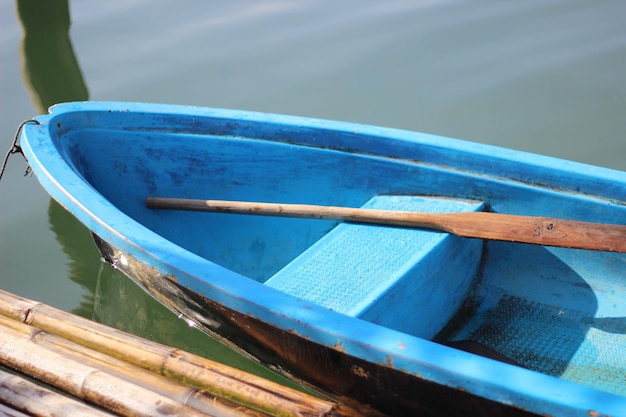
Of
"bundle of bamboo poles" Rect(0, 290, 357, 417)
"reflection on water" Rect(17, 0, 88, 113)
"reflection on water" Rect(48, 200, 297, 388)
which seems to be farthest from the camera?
"reflection on water" Rect(17, 0, 88, 113)

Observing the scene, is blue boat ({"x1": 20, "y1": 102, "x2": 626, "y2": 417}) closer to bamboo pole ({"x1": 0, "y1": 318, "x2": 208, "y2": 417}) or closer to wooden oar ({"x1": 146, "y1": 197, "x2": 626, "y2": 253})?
wooden oar ({"x1": 146, "y1": 197, "x2": 626, "y2": 253})


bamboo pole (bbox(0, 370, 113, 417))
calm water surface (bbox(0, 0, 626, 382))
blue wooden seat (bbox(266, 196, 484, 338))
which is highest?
calm water surface (bbox(0, 0, 626, 382))

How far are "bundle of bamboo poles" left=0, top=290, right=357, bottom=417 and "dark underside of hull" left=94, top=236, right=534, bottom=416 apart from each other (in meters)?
0.09

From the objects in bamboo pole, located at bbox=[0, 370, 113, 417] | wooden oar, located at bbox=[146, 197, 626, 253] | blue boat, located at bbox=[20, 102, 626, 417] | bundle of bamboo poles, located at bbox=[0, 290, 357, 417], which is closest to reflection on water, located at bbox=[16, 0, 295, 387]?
blue boat, located at bbox=[20, 102, 626, 417]

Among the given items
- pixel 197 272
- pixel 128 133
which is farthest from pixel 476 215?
pixel 128 133

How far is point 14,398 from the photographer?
249 cm

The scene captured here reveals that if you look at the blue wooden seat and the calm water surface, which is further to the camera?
the calm water surface

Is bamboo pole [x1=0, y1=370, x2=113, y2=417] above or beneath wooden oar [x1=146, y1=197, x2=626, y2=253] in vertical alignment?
beneath

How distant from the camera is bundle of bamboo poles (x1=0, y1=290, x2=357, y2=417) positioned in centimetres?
238

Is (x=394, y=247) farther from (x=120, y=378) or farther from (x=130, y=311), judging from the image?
(x=130, y=311)

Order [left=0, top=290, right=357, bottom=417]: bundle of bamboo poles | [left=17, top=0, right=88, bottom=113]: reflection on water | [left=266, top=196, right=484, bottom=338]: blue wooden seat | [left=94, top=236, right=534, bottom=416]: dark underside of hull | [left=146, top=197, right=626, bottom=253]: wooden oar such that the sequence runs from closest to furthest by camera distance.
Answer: [left=94, top=236, right=534, bottom=416]: dark underside of hull, [left=0, top=290, right=357, bottom=417]: bundle of bamboo poles, [left=146, top=197, right=626, bottom=253]: wooden oar, [left=266, top=196, right=484, bottom=338]: blue wooden seat, [left=17, top=0, right=88, bottom=113]: reflection on water

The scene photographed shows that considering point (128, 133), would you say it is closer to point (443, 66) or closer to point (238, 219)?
point (238, 219)

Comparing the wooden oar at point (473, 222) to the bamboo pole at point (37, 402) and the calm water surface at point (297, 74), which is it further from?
the bamboo pole at point (37, 402)

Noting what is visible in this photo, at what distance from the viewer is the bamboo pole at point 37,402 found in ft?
7.89
